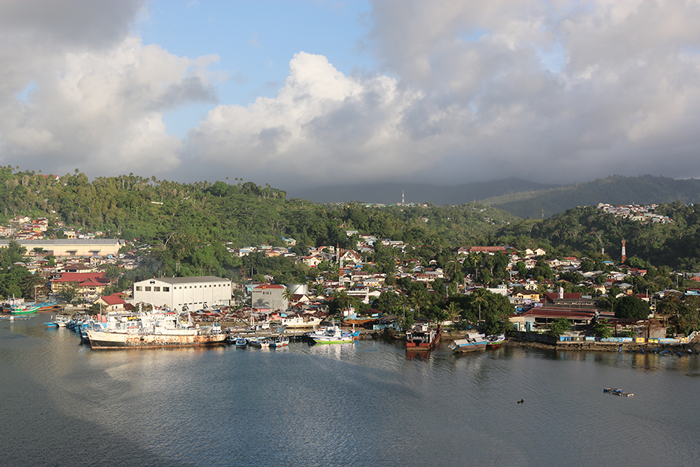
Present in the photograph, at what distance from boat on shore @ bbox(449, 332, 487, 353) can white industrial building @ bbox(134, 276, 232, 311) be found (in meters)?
18.4

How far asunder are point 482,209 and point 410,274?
74.2m

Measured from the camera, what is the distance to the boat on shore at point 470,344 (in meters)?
27.0

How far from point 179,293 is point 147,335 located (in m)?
9.61

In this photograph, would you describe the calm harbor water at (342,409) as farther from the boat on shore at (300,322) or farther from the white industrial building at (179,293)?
the white industrial building at (179,293)

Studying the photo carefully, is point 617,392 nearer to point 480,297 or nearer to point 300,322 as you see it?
point 480,297

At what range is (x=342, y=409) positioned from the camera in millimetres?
18016

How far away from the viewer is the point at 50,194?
71.0m

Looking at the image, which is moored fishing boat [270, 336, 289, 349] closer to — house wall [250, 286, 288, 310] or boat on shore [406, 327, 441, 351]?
boat on shore [406, 327, 441, 351]

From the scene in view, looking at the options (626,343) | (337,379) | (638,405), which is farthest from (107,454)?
(626,343)

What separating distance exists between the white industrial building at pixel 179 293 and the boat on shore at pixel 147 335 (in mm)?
7767

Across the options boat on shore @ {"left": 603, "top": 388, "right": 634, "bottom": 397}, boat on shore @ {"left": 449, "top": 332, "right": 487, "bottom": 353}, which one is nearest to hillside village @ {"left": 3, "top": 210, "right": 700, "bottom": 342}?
boat on shore @ {"left": 449, "top": 332, "right": 487, "bottom": 353}

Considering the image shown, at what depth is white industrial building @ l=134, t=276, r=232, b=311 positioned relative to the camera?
36812mm

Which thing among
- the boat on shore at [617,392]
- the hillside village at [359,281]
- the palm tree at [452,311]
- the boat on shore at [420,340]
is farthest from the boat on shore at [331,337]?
the boat on shore at [617,392]

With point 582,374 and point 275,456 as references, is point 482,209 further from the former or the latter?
point 275,456
